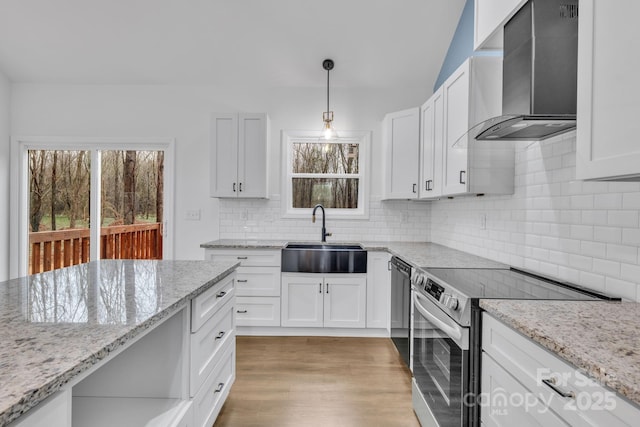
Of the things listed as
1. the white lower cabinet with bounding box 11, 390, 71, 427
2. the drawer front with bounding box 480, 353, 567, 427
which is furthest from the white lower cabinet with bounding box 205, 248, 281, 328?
the white lower cabinet with bounding box 11, 390, 71, 427

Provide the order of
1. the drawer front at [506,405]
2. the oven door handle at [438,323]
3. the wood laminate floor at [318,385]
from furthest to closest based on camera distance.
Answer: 1. the wood laminate floor at [318,385]
2. the oven door handle at [438,323]
3. the drawer front at [506,405]

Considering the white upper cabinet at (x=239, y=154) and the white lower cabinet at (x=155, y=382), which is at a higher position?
the white upper cabinet at (x=239, y=154)

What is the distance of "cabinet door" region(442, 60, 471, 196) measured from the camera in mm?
2303

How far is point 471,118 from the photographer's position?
2.25m

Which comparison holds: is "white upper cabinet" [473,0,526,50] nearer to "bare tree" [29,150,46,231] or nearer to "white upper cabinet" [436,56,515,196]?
"white upper cabinet" [436,56,515,196]

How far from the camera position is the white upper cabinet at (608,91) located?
0.93 metres

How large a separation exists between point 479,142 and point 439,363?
1.39 meters

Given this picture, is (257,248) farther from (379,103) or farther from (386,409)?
(379,103)

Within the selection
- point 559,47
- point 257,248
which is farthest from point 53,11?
point 559,47

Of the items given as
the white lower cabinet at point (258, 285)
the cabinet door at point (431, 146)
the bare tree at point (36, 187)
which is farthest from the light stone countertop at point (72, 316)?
the bare tree at point (36, 187)

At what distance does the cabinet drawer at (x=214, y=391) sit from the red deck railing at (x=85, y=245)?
2.43 metres

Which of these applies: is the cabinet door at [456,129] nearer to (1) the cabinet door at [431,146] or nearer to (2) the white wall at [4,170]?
(1) the cabinet door at [431,146]

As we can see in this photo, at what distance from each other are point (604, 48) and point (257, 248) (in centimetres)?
288

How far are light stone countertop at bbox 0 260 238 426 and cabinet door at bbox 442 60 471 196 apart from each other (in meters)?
1.66
